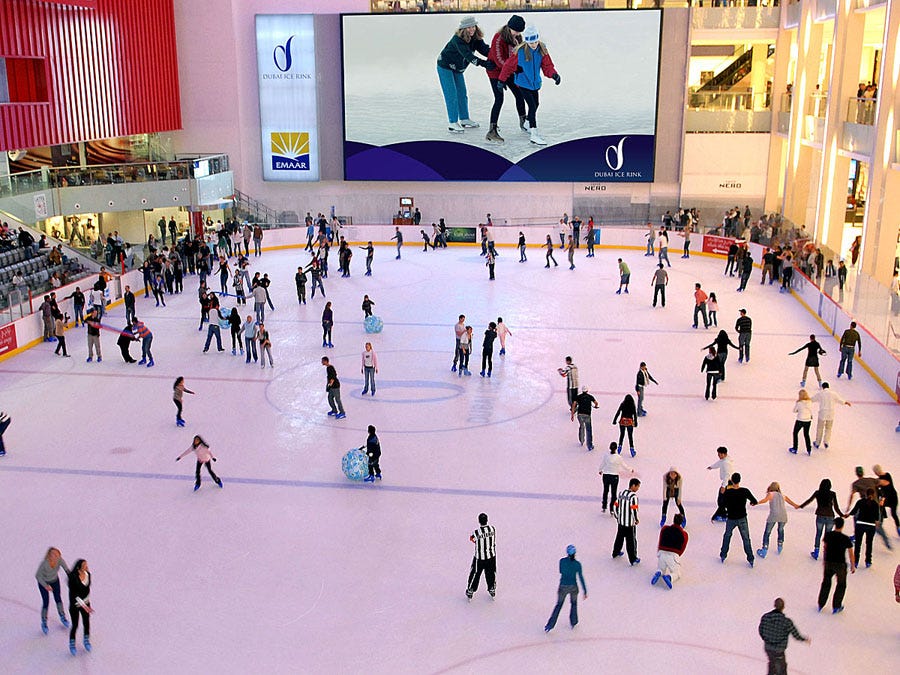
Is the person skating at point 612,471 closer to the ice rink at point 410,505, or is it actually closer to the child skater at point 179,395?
the ice rink at point 410,505

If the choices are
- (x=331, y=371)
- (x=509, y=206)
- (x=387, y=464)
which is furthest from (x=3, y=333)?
(x=509, y=206)

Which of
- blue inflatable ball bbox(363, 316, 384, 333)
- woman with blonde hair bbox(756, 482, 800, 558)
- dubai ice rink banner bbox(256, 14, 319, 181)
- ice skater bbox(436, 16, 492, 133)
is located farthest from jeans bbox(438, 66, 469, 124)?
woman with blonde hair bbox(756, 482, 800, 558)

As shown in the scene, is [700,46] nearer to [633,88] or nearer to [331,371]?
[633,88]

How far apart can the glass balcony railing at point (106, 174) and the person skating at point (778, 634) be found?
2554cm

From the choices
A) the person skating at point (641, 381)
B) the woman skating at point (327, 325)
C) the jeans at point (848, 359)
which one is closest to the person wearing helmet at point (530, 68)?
the woman skating at point (327, 325)

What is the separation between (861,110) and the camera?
91.6 ft

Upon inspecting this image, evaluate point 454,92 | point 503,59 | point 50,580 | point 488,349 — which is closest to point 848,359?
point 488,349

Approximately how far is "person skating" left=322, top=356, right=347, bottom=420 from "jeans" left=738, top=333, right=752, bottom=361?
8931 mm

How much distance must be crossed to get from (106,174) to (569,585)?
27466mm

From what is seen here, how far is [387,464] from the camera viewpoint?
14930 mm

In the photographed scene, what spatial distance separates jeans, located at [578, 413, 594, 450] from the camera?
1515 cm

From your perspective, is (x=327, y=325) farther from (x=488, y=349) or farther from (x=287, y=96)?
(x=287, y=96)

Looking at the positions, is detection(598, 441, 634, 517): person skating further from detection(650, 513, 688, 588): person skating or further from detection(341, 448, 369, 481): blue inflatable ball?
detection(341, 448, 369, 481): blue inflatable ball

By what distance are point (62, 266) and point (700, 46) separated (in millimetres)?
30391
